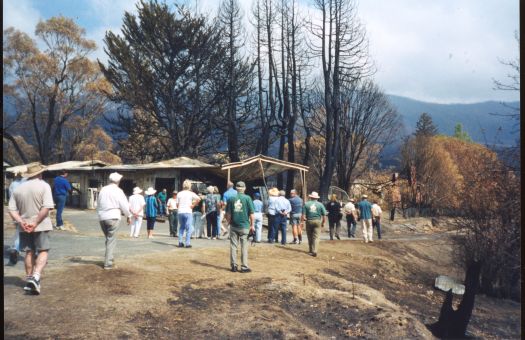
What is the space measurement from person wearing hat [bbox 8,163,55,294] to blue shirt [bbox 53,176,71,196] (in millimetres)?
8151

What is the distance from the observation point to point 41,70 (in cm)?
3966

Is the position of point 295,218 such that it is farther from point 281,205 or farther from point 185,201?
point 185,201

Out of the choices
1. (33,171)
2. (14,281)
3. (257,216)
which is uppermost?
(33,171)

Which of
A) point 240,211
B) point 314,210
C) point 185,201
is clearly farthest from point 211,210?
point 240,211

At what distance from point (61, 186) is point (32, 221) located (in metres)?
8.50

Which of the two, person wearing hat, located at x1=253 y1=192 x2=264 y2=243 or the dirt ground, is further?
person wearing hat, located at x1=253 y1=192 x2=264 y2=243

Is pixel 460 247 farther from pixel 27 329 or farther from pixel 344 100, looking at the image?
pixel 344 100

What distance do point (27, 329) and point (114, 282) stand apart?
263cm

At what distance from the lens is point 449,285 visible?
15766mm

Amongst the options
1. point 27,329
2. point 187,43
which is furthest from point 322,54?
point 27,329

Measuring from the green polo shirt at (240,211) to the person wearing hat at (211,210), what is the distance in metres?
5.82

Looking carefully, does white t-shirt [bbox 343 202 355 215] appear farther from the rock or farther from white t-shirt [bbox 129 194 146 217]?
white t-shirt [bbox 129 194 146 217]

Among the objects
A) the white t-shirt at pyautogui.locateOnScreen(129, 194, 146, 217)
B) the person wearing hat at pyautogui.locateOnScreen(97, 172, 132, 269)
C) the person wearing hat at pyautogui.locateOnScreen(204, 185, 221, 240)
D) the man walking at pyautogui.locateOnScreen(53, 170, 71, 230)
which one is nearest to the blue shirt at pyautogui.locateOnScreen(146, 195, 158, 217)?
the white t-shirt at pyautogui.locateOnScreen(129, 194, 146, 217)

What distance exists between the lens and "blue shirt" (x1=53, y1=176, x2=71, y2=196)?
50.8ft
